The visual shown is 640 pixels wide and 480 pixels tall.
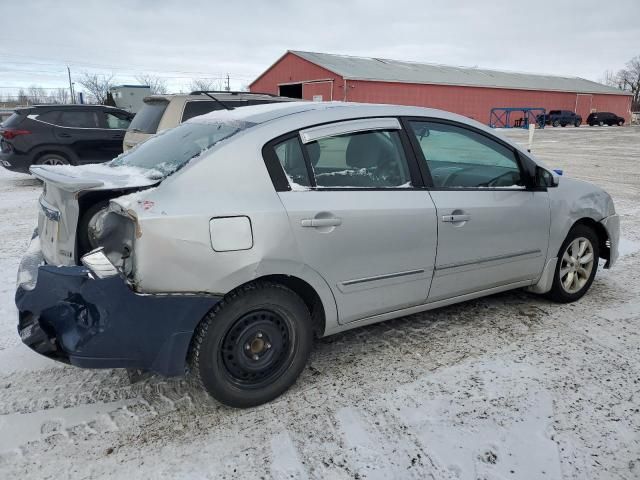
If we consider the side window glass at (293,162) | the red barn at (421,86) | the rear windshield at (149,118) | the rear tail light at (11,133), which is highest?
the red barn at (421,86)

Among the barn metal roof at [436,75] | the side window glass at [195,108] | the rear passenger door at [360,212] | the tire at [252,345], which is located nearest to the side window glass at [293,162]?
the rear passenger door at [360,212]

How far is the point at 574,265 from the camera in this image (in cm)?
413

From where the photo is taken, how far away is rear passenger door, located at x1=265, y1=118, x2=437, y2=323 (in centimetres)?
272

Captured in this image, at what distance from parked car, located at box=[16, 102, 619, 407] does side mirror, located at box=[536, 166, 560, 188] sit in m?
0.03

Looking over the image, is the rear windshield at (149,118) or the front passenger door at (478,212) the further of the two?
the rear windshield at (149,118)

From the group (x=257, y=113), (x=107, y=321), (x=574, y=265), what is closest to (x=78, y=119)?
(x=257, y=113)

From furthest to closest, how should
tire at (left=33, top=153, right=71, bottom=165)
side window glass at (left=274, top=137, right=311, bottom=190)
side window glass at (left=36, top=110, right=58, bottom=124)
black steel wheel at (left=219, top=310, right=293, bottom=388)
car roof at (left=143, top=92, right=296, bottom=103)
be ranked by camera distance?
side window glass at (left=36, top=110, right=58, bottom=124) < tire at (left=33, top=153, right=71, bottom=165) < car roof at (left=143, top=92, right=296, bottom=103) < side window glass at (left=274, top=137, right=311, bottom=190) < black steel wheel at (left=219, top=310, right=293, bottom=388)

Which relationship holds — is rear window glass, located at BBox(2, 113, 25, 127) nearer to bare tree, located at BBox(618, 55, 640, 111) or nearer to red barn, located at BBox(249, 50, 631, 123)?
red barn, located at BBox(249, 50, 631, 123)

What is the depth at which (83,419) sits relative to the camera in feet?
8.58

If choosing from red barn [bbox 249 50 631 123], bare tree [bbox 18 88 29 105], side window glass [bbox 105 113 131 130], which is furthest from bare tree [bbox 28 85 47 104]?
side window glass [bbox 105 113 131 130]

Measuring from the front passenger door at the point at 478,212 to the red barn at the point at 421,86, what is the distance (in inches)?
970

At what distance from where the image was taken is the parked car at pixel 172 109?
22.4 feet

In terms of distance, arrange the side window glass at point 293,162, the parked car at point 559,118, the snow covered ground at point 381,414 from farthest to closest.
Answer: the parked car at point 559,118 → the side window glass at point 293,162 → the snow covered ground at point 381,414

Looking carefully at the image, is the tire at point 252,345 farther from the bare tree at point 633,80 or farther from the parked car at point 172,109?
the bare tree at point 633,80
